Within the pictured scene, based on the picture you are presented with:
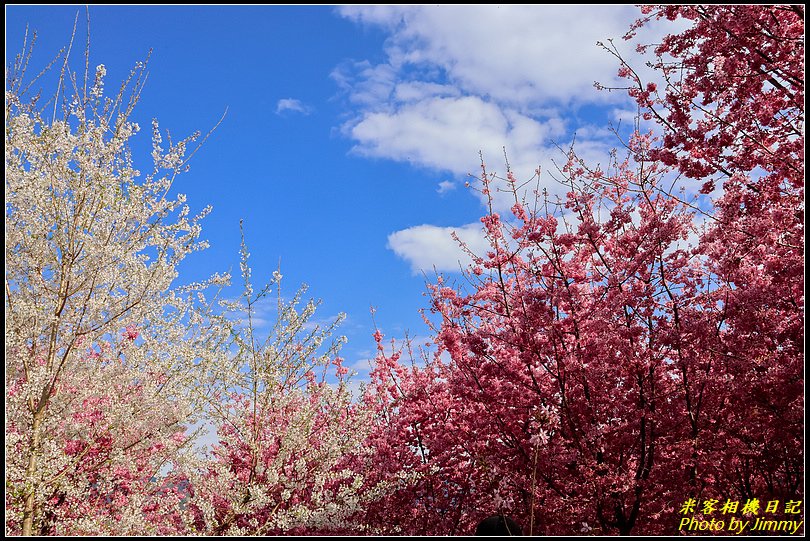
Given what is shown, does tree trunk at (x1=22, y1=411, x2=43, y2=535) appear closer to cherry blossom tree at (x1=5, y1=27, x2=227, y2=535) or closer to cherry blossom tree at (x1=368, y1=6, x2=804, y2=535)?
cherry blossom tree at (x1=5, y1=27, x2=227, y2=535)

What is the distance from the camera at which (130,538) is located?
5043 millimetres

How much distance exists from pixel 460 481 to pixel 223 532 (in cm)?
352

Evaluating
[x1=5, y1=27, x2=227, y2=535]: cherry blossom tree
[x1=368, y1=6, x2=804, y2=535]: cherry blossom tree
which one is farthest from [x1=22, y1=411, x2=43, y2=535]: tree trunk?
[x1=368, y1=6, x2=804, y2=535]: cherry blossom tree

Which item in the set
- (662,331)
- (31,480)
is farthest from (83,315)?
(662,331)

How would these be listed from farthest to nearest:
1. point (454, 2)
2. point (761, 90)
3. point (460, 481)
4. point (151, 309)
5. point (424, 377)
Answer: point (424, 377) → point (460, 481) → point (151, 309) → point (761, 90) → point (454, 2)

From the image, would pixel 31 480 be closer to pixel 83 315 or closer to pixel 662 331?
pixel 83 315

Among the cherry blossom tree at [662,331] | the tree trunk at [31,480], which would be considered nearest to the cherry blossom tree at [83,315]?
the tree trunk at [31,480]

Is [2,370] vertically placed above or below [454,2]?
below

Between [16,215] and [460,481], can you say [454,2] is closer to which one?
[16,215]

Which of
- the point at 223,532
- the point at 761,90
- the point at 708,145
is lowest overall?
the point at 223,532

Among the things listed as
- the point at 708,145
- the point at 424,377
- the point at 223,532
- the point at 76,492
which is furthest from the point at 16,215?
the point at 708,145

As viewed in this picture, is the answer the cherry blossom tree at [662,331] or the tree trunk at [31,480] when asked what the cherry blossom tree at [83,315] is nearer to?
the tree trunk at [31,480]

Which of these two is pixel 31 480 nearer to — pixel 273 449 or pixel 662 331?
pixel 273 449

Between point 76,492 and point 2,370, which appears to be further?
point 76,492
